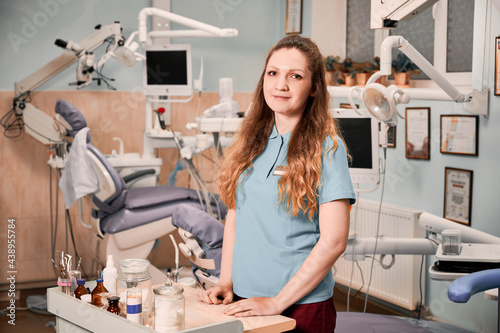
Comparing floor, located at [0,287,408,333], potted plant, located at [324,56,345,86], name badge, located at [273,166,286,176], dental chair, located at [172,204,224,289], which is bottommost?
floor, located at [0,287,408,333]

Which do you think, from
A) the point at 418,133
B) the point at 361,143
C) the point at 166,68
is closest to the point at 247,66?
the point at 166,68

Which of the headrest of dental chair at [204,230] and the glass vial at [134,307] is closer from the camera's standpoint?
the glass vial at [134,307]

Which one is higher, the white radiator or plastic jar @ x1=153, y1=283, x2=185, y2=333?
plastic jar @ x1=153, y1=283, x2=185, y2=333

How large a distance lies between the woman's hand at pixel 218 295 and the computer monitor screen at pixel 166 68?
8.98 ft

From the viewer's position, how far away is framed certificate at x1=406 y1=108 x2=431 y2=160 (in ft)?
11.8

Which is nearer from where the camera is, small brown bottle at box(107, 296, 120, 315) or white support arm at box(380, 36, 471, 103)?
small brown bottle at box(107, 296, 120, 315)

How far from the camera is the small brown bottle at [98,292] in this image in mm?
1516

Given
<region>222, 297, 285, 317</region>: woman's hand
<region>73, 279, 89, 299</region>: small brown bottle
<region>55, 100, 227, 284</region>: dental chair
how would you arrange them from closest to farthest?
<region>222, 297, 285, 317</region>: woman's hand
<region>73, 279, 89, 299</region>: small brown bottle
<region>55, 100, 227, 284</region>: dental chair

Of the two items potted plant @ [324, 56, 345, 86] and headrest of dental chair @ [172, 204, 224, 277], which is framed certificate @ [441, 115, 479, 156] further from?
headrest of dental chair @ [172, 204, 224, 277]

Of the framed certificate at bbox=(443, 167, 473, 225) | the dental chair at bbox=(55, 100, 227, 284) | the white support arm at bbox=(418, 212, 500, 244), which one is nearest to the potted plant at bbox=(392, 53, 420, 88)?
the framed certificate at bbox=(443, 167, 473, 225)

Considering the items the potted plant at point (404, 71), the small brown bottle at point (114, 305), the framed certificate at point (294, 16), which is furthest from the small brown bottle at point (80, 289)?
the framed certificate at point (294, 16)

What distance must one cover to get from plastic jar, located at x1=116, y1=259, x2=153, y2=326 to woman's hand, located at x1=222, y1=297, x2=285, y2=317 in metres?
0.19

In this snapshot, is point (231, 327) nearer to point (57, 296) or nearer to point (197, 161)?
point (57, 296)

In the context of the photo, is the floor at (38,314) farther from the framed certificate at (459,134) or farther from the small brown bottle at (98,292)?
the small brown bottle at (98,292)
